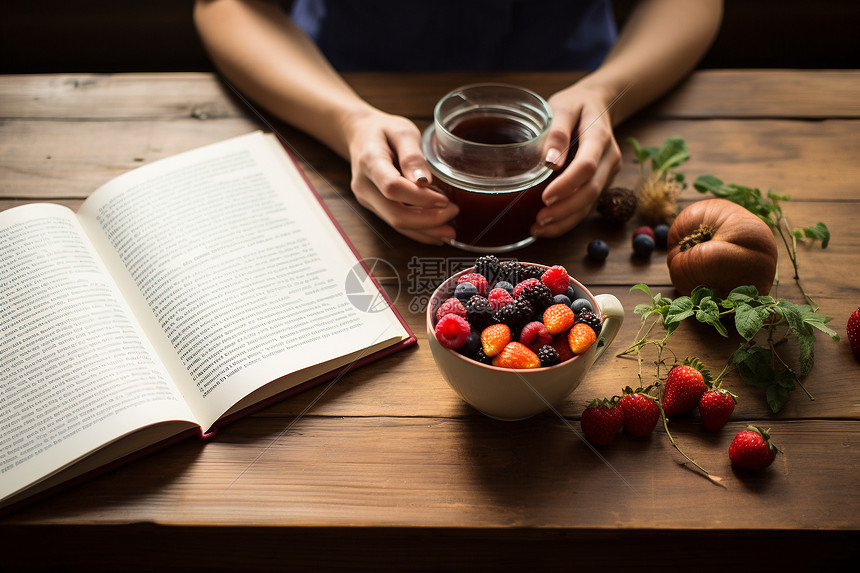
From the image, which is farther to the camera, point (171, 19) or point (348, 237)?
point (171, 19)

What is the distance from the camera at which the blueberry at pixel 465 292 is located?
78 cm

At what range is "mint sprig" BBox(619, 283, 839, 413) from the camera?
2.73 feet

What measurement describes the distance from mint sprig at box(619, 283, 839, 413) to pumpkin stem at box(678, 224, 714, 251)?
2.8 inches

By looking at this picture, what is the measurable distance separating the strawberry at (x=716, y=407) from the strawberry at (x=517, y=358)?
9.3 inches

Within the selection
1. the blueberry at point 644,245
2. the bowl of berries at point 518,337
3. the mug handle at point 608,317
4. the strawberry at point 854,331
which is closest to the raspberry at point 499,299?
the bowl of berries at point 518,337

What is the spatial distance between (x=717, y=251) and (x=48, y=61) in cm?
223

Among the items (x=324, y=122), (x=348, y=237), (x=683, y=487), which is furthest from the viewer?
(x=324, y=122)

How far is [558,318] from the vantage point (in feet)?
2.38

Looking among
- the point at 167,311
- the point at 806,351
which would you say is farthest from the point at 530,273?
the point at 167,311

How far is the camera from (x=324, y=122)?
117 centimetres

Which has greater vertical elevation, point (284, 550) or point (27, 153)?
point (27, 153)

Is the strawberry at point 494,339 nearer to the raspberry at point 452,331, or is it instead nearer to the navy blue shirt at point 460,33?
the raspberry at point 452,331

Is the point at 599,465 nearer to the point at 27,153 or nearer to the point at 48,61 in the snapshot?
the point at 27,153

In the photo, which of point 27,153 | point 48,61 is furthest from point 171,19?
point 27,153
